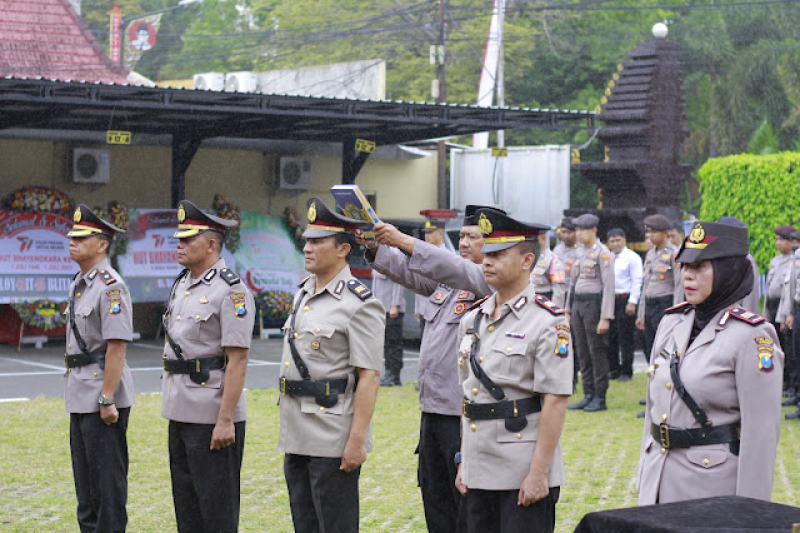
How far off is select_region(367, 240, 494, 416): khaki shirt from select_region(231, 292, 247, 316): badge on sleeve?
29.3 inches

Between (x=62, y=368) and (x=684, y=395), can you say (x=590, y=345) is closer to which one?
(x=62, y=368)

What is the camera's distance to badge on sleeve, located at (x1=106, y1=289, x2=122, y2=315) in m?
6.49

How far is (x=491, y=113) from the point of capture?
18.8 metres

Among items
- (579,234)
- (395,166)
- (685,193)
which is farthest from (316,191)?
(685,193)

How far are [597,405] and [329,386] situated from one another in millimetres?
7542

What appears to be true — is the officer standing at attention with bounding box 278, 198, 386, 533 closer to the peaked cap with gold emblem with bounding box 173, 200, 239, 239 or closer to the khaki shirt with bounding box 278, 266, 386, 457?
the khaki shirt with bounding box 278, 266, 386, 457

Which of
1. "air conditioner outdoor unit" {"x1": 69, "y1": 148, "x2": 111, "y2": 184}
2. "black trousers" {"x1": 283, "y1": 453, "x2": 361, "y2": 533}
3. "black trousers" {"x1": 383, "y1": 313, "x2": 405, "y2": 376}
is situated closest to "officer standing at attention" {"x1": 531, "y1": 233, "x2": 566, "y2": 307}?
"black trousers" {"x1": 383, "y1": 313, "x2": 405, "y2": 376}

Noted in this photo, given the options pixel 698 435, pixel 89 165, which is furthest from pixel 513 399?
pixel 89 165

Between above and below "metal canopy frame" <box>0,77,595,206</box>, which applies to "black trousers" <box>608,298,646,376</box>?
below

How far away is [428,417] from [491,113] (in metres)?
13.1

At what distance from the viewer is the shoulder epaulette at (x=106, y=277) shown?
6591 mm

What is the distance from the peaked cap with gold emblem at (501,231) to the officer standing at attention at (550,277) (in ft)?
25.5

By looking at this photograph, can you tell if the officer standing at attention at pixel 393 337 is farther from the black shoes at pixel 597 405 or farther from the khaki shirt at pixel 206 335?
the khaki shirt at pixel 206 335

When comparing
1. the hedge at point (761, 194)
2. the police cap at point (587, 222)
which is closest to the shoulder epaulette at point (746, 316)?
the police cap at point (587, 222)
